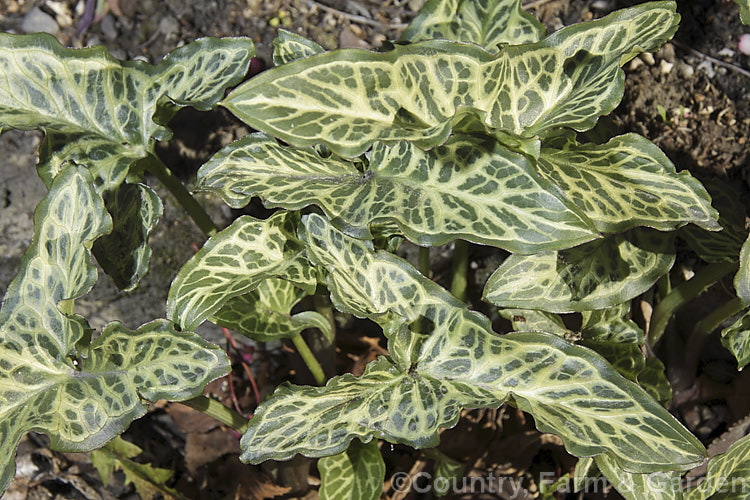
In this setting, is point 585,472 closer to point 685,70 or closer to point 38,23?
point 685,70

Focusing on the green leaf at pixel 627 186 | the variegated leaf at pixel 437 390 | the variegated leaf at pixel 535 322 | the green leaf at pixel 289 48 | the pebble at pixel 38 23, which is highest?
the green leaf at pixel 289 48

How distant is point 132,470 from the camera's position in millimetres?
1601

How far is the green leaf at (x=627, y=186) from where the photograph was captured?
1042 millimetres

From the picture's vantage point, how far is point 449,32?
4.34 feet

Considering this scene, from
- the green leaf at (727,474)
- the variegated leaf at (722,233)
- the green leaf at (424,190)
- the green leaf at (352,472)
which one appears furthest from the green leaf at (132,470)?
the variegated leaf at (722,233)

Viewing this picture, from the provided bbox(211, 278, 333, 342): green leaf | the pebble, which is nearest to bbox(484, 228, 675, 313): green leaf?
bbox(211, 278, 333, 342): green leaf

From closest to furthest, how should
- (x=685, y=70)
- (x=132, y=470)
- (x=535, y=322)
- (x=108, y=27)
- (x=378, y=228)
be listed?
(x=378, y=228) < (x=535, y=322) < (x=132, y=470) < (x=685, y=70) < (x=108, y=27)

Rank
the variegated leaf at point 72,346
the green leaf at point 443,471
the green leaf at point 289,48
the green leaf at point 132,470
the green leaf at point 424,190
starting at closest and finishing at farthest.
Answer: the green leaf at point 424,190 < the variegated leaf at point 72,346 < the green leaf at point 289,48 < the green leaf at point 443,471 < the green leaf at point 132,470

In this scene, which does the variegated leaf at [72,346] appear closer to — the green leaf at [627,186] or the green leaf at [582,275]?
the green leaf at [582,275]

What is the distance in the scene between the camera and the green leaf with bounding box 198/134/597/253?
95 centimetres

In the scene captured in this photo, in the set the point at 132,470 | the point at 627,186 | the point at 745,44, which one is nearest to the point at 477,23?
the point at 627,186

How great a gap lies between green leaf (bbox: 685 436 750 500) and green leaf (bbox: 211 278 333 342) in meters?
0.73

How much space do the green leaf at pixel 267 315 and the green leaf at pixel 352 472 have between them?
0.24 m

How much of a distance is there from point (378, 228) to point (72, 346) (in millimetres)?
501
